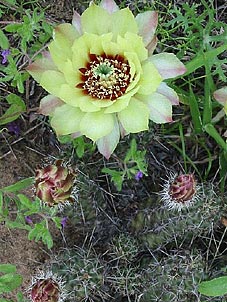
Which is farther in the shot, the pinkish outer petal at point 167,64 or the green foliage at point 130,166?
the green foliage at point 130,166

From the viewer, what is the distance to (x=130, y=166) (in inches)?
73.2

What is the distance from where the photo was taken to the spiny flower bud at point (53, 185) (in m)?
1.46

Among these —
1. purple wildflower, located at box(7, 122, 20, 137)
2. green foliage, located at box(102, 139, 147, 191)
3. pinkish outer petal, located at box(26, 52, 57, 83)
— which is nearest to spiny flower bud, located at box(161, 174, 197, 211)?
green foliage, located at box(102, 139, 147, 191)

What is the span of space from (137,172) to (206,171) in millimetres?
273

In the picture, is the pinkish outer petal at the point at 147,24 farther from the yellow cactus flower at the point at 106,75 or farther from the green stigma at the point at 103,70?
the green stigma at the point at 103,70

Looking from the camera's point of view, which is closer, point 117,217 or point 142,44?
point 142,44

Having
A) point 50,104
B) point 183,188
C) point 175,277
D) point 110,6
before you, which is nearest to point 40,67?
point 50,104

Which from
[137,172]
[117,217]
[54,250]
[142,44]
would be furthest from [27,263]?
[142,44]

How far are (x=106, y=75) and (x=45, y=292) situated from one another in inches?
21.6

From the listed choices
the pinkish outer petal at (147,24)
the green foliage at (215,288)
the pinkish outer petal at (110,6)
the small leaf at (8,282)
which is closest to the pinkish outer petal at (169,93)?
the pinkish outer petal at (147,24)

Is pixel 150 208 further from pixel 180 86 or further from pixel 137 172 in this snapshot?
pixel 180 86

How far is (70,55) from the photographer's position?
4.92 ft

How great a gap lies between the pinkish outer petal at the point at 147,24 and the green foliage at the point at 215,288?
2.12 ft

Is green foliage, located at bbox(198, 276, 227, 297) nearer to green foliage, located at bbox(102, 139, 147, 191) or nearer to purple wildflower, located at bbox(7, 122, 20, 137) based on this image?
green foliage, located at bbox(102, 139, 147, 191)
